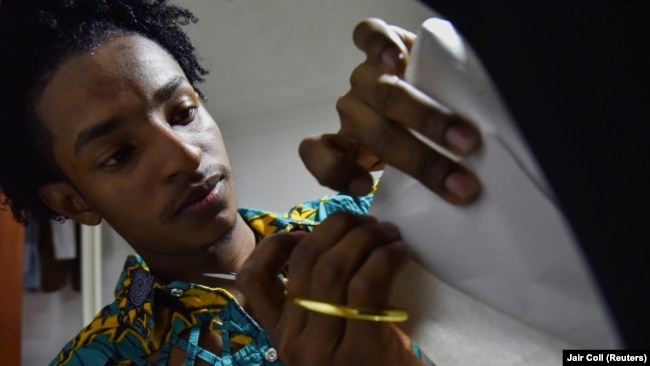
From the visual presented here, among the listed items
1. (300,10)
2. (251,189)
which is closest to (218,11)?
(300,10)

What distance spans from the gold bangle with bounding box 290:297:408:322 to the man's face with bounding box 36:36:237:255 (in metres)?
0.28

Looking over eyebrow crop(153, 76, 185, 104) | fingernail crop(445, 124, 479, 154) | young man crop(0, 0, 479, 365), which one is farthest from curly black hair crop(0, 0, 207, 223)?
fingernail crop(445, 124, 479, 154)

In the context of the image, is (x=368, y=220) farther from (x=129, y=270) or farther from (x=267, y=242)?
(x=129, y=270)

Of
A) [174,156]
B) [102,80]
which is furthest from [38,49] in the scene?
[174,156]

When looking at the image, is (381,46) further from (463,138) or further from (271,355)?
(271,355)

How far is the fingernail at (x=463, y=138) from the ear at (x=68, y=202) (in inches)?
21.7

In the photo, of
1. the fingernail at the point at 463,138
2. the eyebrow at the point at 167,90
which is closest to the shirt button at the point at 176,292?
the eyebrow at the point at 167,90

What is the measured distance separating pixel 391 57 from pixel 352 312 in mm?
159

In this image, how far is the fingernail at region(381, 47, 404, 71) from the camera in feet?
1.00

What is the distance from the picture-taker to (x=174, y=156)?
54 centimetres

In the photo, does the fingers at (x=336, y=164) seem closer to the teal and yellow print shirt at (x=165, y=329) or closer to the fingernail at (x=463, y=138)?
the fingernail at (x=463, y=138)

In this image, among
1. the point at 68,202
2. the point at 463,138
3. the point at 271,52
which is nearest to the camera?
the point at 463,138

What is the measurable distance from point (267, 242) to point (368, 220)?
77 millimetres

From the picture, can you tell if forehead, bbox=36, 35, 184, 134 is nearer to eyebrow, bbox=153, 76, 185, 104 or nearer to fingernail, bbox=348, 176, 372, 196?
eyebrow, bbox=153, 76, 185, 104
